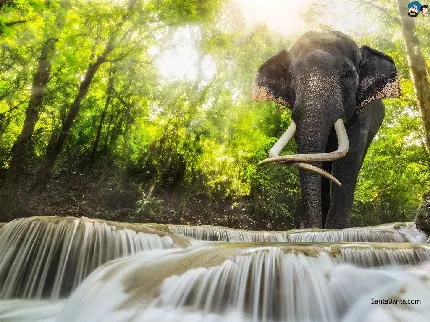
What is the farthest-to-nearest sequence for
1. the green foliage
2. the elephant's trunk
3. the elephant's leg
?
the green foliage < the elephant's leg < the elephant's trunk

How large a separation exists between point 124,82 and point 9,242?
8.40 metres

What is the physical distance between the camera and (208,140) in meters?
11.4

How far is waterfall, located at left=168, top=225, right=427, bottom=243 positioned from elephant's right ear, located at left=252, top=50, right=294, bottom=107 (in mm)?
2996

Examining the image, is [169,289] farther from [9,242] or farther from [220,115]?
[220,115]

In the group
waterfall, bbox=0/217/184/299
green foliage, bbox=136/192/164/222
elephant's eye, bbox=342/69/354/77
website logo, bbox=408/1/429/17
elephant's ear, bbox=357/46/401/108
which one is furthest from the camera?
green foliage, bbox=136/192/164/222

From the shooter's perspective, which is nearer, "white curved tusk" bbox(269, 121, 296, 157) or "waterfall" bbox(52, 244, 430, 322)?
"waterfall" bbox(52, 244, 430, 322)

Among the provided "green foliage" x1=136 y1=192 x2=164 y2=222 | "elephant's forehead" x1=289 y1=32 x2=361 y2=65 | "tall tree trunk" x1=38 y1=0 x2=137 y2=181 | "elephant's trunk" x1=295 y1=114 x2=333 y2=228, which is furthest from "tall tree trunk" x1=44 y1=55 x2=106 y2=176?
"elephant's trunk" x1=295 y1=114 x2=333 y2=228

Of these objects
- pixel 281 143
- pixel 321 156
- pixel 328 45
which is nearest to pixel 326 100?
pixel 281 143

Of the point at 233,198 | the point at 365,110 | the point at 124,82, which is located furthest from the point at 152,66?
the point at 365,110

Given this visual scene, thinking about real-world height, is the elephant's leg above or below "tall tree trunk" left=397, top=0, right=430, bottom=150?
below

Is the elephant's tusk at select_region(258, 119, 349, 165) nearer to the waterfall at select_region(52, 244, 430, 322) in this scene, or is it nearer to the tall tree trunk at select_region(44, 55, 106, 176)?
the waterfall at select_region(52, 244, 430, 322)

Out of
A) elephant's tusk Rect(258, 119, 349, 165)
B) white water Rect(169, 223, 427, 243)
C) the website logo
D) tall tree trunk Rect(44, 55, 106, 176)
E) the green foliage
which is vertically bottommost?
white water Rect(169, 223, 427, 243)

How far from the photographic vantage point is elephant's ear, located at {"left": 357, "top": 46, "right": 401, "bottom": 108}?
7.20 meters

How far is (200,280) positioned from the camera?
3422 mm
